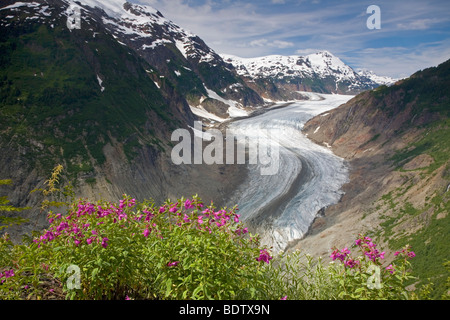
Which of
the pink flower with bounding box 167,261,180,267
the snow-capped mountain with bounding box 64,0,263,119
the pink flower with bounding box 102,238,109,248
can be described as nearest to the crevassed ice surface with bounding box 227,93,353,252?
the pink flower with bounding box 167,261,180,267

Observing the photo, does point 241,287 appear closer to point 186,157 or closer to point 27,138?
point 27,138

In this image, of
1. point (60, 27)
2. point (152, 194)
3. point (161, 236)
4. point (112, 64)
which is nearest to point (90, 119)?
point (152, 194)

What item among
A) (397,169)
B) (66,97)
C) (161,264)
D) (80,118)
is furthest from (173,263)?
(66,97)

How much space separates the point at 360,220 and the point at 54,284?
37.0 m

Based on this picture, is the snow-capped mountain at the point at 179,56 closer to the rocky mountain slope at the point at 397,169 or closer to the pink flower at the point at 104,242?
the rocky mountain slope at the point at 397,169

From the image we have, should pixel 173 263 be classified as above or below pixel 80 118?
below

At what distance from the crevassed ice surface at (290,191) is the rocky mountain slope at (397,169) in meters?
2.31

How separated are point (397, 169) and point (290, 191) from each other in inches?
687

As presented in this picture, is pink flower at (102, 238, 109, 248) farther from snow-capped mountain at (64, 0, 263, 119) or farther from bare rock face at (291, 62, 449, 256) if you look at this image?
snow-capped mountain at (64, 0, 263, 119)

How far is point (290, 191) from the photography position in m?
52.0

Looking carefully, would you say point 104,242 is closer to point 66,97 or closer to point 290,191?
point 290,191

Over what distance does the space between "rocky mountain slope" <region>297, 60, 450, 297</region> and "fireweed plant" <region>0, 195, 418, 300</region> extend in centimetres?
873

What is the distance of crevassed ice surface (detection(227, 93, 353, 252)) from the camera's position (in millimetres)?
40806

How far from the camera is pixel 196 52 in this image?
171250 millimetres
